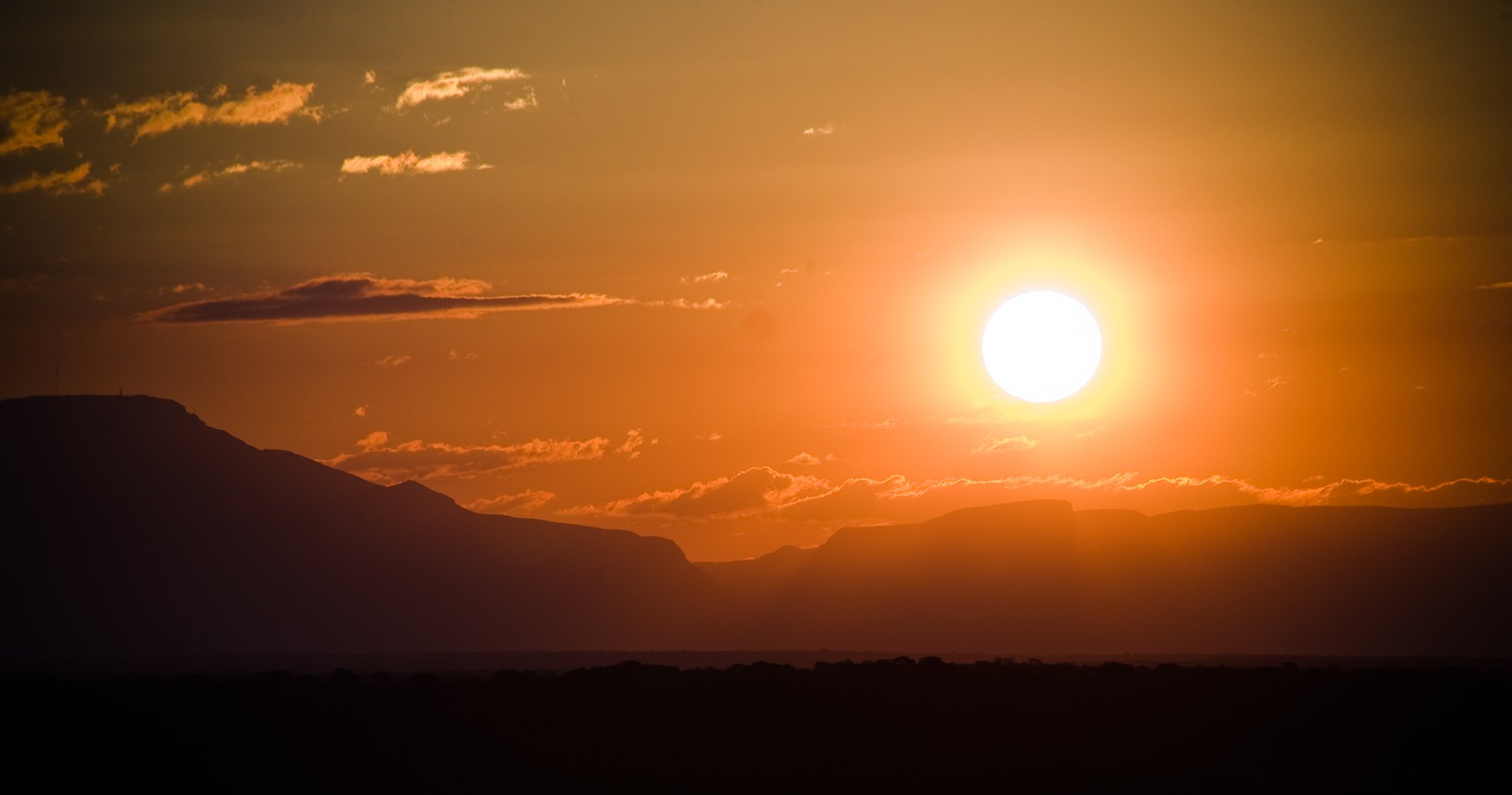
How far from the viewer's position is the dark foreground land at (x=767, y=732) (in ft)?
116

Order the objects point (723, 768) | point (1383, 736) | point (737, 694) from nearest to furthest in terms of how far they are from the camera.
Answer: point (723, 768) < point (1383, 736) < point (737, 694)

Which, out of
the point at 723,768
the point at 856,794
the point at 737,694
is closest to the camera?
the point at 856,794

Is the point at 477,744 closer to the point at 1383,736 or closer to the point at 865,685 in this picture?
the point at 865,685

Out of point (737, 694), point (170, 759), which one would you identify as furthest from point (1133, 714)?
point (170, 759)

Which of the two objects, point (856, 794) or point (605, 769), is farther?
point (605, 769)

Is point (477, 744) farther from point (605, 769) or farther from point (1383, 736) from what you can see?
point (1383, 736)

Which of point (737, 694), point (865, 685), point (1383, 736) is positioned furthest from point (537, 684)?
point (1383, 736)

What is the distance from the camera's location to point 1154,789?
112 ft

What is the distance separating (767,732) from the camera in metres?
39.6

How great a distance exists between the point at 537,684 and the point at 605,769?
1038 centimetres

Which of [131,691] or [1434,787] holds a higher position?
[131,691]

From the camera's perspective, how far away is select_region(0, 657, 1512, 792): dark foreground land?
3538cm

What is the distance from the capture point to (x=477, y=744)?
38.2 m

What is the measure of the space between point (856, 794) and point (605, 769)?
6334mm
